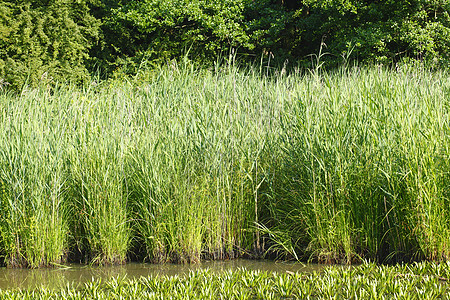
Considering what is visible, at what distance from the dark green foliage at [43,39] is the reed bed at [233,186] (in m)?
9.81

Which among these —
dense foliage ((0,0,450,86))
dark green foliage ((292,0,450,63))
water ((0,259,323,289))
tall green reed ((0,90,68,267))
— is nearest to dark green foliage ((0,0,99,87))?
dense foliage ((0,0,450,86))

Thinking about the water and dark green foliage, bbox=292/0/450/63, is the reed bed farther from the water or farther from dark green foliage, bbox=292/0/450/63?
dark green foliage, bbox=292/0/450/63

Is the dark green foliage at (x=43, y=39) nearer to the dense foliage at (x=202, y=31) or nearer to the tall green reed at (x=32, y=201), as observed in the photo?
the dense foliage at (x=202, y=31)

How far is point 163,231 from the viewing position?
16.2 ft

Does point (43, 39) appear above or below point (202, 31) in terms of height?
below

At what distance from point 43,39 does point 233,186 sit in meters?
12.3


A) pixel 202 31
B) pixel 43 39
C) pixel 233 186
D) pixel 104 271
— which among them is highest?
pixel 202 31

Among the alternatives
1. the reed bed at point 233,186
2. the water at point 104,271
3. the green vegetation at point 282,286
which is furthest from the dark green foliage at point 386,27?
the green vegetation at point 282,286

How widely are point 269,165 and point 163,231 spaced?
141 centimetres

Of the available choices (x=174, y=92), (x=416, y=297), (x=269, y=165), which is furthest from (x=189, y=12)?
(x=416, y=297)

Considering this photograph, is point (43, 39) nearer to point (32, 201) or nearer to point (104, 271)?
point (32, 201)

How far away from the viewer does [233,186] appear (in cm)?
538

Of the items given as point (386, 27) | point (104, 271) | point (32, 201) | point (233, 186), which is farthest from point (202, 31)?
point (104, 271)

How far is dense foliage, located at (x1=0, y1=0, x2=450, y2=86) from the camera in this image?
1395 centimetres
